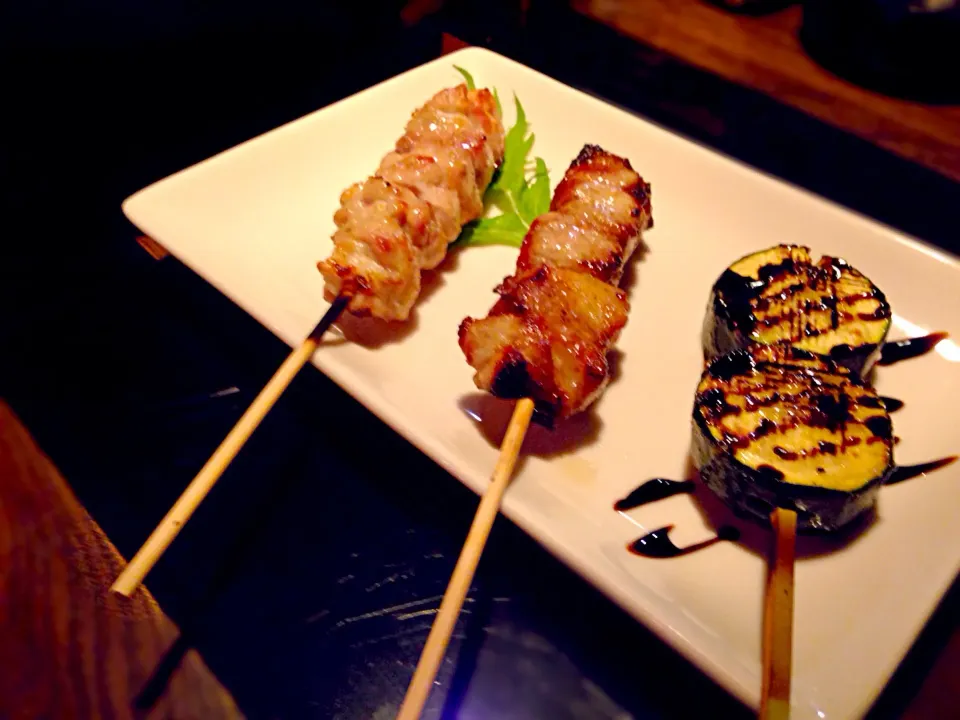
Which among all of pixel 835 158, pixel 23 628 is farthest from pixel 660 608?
pixel 835 158

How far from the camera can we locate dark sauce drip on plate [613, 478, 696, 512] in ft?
6.57

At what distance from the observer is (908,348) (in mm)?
2418

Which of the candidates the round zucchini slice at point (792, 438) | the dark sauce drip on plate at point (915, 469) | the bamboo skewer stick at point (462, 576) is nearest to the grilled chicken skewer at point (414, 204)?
the bamboo skewer stick at point (462, 576)

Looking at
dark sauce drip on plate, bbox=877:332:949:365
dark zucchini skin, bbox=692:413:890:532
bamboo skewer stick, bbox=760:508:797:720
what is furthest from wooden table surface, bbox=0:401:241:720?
dark sauce drip on plate, bbox=877:332:949:365

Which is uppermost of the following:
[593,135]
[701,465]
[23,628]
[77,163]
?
[593,135]

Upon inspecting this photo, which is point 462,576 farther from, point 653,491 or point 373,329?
point 373,329

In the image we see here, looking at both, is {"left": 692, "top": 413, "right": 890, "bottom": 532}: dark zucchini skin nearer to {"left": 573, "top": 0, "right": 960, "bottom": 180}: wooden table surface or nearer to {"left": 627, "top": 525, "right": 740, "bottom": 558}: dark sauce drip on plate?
{"left": 627, "top": 525, "right": 740, "bottom": 558}: dark sauce drip on plate

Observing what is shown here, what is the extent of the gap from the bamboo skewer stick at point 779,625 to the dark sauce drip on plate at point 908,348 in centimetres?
109

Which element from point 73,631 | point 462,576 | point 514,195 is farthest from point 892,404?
point 73,631

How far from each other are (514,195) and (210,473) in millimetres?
2020

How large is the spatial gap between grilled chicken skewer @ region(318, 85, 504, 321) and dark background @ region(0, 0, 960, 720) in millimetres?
431

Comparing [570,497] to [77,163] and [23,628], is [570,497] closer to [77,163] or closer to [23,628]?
[23,628]

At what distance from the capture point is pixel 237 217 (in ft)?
8.88

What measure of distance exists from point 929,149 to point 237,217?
12.3 ft
